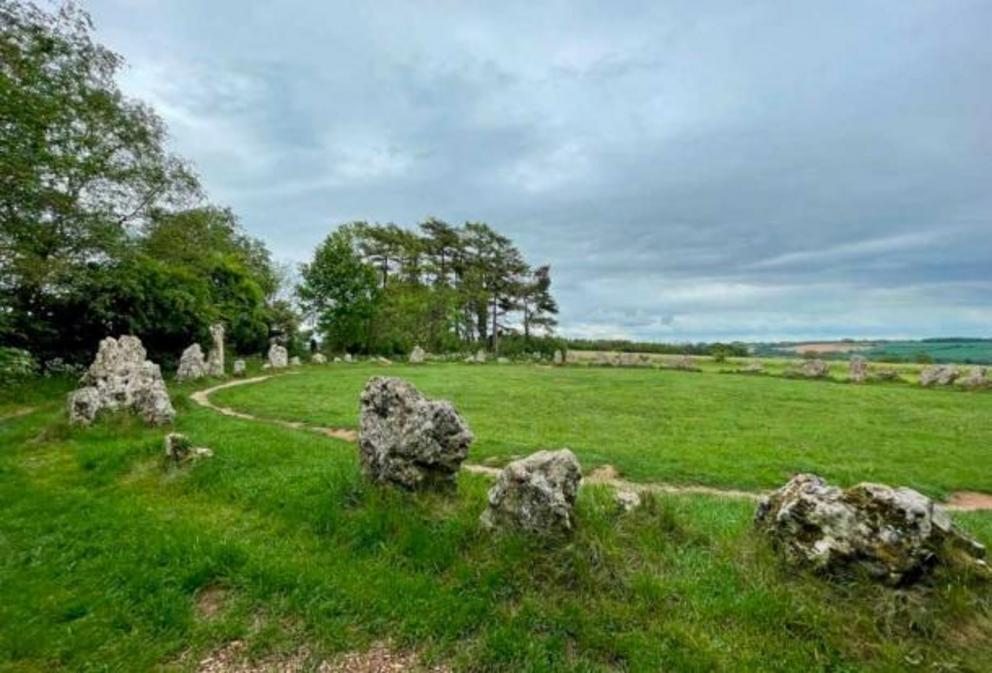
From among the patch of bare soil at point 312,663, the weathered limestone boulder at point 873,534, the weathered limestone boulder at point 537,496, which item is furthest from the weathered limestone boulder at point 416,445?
the weathered limestone boulder at point 873,534

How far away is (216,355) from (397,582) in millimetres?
28380

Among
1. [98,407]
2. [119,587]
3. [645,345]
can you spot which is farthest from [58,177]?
[645,345]

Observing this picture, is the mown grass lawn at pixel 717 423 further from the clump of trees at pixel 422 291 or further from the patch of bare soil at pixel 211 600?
the clump of trees at pixel 422 291

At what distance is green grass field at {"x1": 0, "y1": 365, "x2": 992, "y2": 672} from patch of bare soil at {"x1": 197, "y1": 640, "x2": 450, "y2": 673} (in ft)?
0.28

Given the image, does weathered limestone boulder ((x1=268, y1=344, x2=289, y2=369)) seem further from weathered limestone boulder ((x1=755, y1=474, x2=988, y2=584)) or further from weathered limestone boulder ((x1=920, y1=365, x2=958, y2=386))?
weathered limestone boulder ((x1=920, y1=365, x2=958, y2=386))

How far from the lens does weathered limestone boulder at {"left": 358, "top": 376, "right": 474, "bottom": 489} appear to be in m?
6.66

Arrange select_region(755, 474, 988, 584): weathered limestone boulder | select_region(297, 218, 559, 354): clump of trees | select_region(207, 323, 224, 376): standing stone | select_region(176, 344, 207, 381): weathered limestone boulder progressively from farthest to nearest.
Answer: select_region(297, 218, 559, 354): clump of trees → select_region(207, 323, 224, 376): standing stone → select_region(176, 344, 207, 381): weathered limestone boulder → select_region(755, 474, 988, 584): weathered limestone boulder

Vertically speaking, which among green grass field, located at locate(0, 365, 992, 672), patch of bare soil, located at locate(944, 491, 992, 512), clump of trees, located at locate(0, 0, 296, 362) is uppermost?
clump of trees, located at locate(0, 0, 296, 362)

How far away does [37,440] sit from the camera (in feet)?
36.6

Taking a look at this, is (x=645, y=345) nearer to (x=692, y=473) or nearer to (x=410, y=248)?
(x=410, y=248)

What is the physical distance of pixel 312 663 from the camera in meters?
4.18

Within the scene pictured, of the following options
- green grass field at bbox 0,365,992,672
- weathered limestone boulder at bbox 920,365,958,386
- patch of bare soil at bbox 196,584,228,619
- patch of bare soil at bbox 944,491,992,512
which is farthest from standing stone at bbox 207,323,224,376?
weathered limestone boulder at bbox 920,365,958,386

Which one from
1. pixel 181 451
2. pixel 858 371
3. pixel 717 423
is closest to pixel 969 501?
pixel 717 423

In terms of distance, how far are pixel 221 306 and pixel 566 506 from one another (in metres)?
32.6
